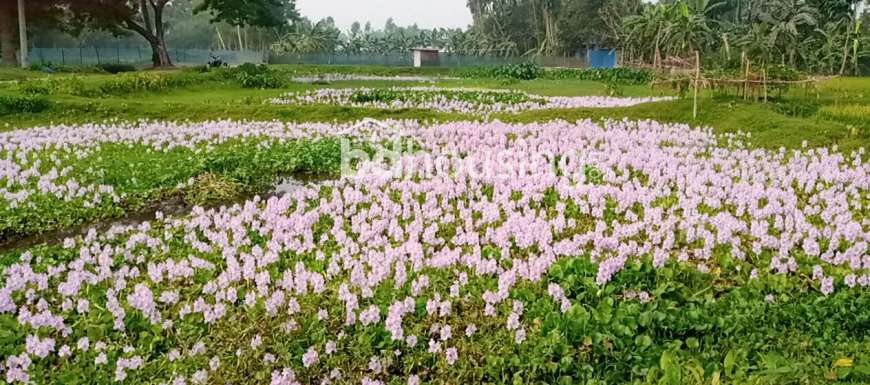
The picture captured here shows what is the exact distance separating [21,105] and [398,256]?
45.8 ft

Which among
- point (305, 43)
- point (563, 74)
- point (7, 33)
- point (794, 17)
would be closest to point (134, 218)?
point (563, 74)

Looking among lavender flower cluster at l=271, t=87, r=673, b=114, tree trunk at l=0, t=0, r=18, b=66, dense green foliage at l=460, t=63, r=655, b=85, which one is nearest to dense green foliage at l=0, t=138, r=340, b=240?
lavender flower cluster at l=271, t=87, r=673, b=114

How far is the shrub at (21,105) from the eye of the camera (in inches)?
616

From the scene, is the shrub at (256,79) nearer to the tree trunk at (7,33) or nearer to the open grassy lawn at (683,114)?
the open grassy lawn at (683,114)

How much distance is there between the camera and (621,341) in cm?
447

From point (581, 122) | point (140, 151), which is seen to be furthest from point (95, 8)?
point (581, 122)

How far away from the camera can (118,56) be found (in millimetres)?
63750

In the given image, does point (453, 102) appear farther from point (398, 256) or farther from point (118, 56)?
point (118, 56)

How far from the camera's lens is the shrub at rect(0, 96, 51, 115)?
51.4 ft

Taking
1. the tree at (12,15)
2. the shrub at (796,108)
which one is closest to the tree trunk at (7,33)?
the tree at (12,15)

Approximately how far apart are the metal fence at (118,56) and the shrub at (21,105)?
134 ft

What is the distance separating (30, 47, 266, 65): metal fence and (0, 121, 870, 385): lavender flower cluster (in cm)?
5310

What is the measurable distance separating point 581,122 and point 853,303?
8083mm

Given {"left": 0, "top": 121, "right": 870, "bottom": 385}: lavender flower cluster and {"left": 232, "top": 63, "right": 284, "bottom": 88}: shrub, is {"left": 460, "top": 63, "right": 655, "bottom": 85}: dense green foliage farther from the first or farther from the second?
{"left": 0, "top": 121, "right": 870, "bottom": 385}: lavender flower cluster
